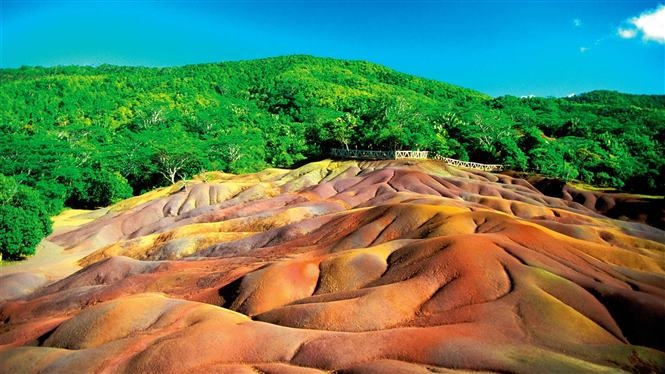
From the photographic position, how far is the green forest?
8812 centimetres

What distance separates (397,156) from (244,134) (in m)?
51.5

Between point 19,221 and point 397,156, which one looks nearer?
point 19,221

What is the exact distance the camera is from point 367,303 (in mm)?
24344

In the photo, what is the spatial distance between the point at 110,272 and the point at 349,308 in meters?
25.0

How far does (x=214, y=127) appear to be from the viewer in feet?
447

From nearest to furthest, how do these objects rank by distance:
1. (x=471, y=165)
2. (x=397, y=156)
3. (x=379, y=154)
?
(x=397, y=156), (x=379, y=154), (x=471, y=165)

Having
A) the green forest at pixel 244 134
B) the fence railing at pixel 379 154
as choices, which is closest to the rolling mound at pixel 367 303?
the green forest at pixel 244 134

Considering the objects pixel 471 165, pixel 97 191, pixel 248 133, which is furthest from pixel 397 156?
pixel 97 191

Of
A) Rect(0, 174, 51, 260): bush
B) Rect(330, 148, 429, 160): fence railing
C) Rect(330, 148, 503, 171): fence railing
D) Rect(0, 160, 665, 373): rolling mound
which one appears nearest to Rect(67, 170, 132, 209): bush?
Rect(0, 174, 51, 260): bush

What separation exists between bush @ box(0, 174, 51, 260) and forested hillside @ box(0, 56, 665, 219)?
23.2m

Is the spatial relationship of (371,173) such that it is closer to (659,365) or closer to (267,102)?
(659,365)

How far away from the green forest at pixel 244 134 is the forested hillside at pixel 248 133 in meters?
0.31

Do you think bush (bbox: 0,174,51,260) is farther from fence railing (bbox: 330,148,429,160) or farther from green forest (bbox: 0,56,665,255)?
fence railing (bbox: 330,148,429,160)

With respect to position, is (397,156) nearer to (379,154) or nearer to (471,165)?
(379,154)
